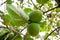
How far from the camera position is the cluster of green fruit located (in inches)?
15.4

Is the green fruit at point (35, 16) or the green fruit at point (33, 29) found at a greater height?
the green fruit at point (35, 16)

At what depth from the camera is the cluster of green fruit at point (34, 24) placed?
39cm

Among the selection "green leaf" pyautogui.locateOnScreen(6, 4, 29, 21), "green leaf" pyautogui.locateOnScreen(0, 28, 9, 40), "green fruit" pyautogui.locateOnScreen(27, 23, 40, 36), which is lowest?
"green fruit" pyautogui.locateOnScreen(27, 23, 40, 36)

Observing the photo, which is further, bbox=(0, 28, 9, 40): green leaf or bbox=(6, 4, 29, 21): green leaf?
bbox=(0, 28, 9, 40): green leaf

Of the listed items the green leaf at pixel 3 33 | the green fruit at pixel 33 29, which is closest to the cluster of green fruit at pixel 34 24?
the green fruit at pixel 33 29

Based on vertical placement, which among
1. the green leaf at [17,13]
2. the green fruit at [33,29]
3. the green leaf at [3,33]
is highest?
the green leaf at [3,33]

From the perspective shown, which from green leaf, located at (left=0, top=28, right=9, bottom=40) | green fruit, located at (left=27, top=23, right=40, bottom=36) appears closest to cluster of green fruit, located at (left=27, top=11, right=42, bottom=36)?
green fruit, located at (left=27, top=23, right=40, bottom=36)

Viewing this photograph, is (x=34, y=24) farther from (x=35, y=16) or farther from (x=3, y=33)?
(x=3, y=33)

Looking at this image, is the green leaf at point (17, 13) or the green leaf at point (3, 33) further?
the green leaf at point (3, 33)

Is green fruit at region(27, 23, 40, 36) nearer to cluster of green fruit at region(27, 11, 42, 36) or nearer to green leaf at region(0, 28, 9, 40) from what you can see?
cluster of green fruit at region(27, 11, 42, 36)

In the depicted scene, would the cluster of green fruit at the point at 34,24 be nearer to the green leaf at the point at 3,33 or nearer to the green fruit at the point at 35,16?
the green fruit at the point at 35,16

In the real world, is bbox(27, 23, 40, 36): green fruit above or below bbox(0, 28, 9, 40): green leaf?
below

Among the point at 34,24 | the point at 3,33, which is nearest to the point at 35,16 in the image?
the point at 34,24

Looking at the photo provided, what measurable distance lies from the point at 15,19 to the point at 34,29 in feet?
0.17
